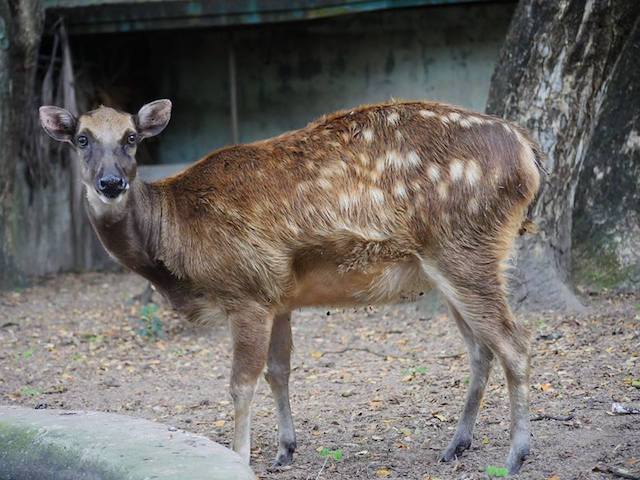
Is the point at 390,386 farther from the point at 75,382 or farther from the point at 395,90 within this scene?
the point at 395,90

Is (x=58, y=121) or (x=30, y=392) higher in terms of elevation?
(x=58, y=121)

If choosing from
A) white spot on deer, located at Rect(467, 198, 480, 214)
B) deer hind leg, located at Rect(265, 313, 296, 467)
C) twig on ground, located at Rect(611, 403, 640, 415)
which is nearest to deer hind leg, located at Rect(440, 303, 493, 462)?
white spot on deer, located at Rect(467, 198, 480, 214)

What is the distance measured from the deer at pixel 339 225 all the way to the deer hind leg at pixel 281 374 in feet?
0.08

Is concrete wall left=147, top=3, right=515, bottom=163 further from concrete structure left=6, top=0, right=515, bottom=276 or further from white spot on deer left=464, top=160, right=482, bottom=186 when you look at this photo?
white spot on deer left=464, top=160, right=482, bottom=186

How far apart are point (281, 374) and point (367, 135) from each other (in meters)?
1.48

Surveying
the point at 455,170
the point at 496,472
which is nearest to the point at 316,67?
the point at 455,170

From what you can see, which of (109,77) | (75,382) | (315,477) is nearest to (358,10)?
(109,77)

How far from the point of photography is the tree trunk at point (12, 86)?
34.6ft

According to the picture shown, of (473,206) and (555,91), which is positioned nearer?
(473,206)

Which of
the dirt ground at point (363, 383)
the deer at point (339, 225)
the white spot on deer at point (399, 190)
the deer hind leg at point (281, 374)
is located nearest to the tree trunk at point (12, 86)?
the dirt ground at point (363, 383)

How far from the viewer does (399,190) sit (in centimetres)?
541

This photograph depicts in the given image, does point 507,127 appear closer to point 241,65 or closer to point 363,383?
point 363,383

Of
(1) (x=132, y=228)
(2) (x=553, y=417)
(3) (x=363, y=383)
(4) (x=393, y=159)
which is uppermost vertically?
(4) (x=393, y=159)

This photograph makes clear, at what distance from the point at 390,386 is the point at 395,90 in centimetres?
681
